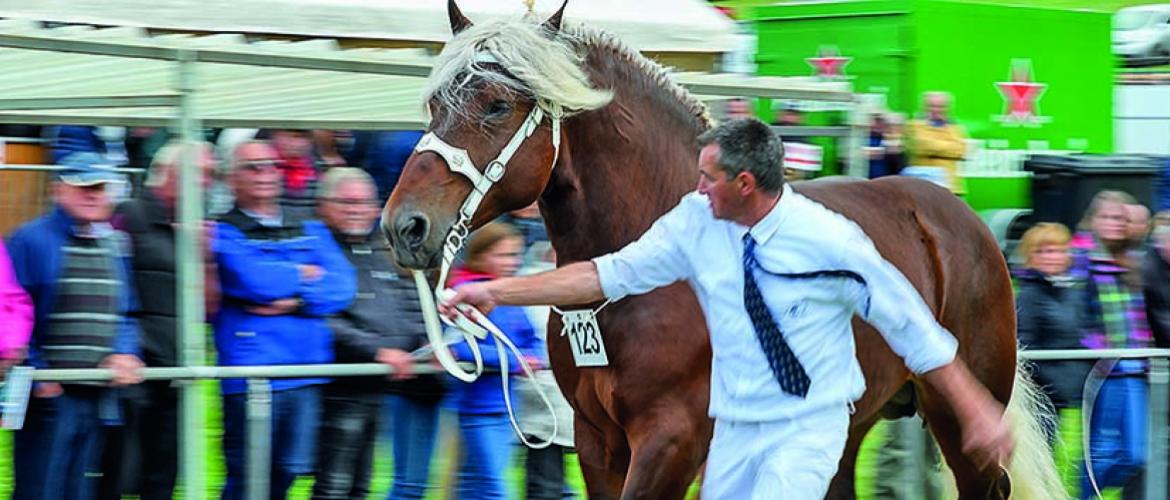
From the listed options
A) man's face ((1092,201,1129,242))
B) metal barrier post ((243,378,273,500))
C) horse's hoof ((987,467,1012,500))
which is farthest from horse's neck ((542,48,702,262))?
man's face ((1092,201,1129,242))

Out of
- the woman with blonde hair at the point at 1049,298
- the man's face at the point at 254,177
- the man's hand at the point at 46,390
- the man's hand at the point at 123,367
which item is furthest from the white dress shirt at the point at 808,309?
the woman with blonde hair at the point at 1049,298

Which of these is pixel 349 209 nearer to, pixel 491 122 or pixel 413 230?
pixel 491 122

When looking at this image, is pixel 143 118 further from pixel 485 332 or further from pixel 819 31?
pixel 819 31

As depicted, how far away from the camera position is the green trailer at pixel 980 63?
12.9 meters

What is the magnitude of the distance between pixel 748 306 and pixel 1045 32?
991 cm

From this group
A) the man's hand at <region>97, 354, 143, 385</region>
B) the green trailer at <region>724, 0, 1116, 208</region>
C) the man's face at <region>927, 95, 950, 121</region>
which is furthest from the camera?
the green trailer at <region>724, 0, 1116, 208</region>

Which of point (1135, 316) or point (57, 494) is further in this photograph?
point (1135, 316)

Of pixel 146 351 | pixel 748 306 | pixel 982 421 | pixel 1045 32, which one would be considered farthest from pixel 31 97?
pixel 1045 32

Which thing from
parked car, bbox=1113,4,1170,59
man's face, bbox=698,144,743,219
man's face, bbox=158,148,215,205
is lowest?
man's face, bbox=698,144,743,219

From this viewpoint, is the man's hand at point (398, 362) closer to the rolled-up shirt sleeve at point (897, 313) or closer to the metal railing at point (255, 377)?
the metal railing at point (255, 377)

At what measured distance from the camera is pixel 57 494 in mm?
6727

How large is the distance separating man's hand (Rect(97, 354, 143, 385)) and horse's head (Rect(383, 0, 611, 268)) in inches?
63.0

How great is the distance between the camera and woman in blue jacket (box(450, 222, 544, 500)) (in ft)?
23.5

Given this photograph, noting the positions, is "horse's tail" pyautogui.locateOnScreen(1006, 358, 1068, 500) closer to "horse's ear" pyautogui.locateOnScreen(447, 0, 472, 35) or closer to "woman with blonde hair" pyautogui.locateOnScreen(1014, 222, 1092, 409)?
"woman with blonde hair" pyautogui.locateOnScreen(1014, 222, 1092, 409)
